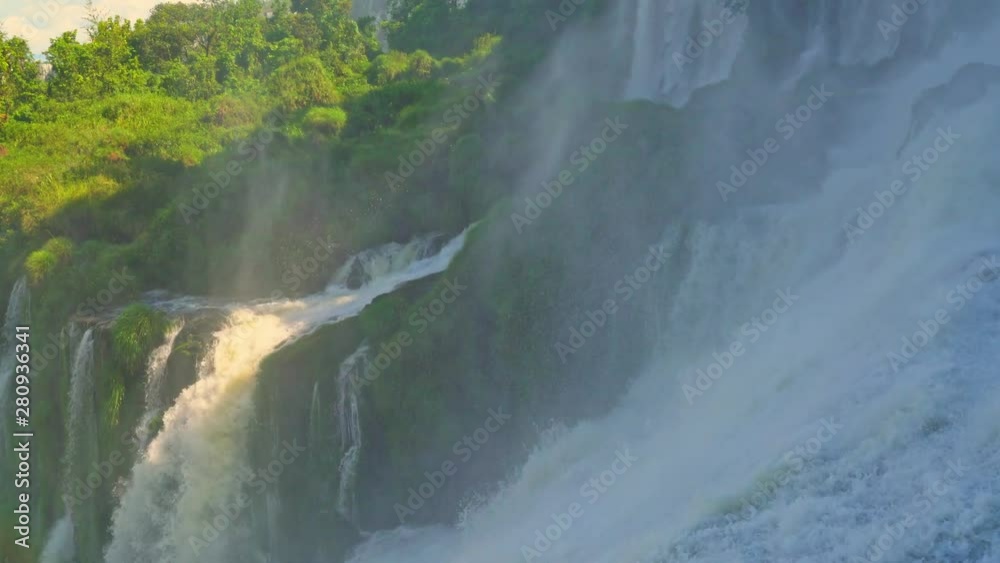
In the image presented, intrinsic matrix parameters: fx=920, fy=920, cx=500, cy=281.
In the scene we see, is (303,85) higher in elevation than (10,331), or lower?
higher

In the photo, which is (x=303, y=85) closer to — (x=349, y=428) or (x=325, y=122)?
(x=325, y=122)

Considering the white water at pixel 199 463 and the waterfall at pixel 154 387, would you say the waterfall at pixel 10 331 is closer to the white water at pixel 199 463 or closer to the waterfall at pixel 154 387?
the waterfall at pixel 154 387

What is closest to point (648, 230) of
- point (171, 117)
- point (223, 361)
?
point (223, 361)

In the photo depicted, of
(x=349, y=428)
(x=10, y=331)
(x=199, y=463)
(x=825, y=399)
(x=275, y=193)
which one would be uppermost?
(x=275, y=193)

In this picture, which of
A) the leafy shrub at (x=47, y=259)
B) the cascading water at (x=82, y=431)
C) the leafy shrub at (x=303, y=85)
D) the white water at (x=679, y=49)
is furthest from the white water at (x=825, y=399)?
the leafy shrub at (x=303, y=85)

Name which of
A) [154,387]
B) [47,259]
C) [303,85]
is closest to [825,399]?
[154,387]

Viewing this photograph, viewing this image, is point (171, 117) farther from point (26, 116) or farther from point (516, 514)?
point (516, 514)
